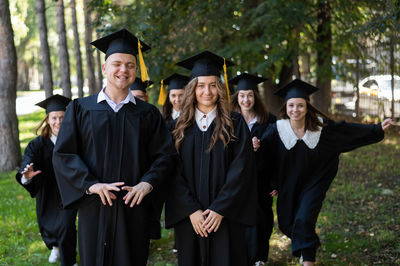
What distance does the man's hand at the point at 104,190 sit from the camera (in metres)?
3.06

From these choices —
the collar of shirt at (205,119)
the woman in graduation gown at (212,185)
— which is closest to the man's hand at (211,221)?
the woman in graduation gown at (212,185)

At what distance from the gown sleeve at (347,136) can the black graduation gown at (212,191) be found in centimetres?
174

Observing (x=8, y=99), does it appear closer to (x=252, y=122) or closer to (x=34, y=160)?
(x=34, y=160)

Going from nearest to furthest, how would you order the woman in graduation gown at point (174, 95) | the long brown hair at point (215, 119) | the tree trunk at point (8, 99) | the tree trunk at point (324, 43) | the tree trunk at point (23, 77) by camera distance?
1. the long brown hair at point (215, 119)
2. the woman in graduation gown at point (174, 95)
3. the tree trunk at point (324, 43)
4. the tree trunk at point (8, 99)
5. the tree trunk at point (23, 77)

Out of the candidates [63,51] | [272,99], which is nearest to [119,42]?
[272,99]

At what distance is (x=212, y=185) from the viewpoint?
3580 millimetres

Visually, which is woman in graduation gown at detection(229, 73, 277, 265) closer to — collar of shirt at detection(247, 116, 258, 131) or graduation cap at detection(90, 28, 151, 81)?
collar of shirt at detection(247, 116, 258, 131)

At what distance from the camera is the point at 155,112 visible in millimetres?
3504

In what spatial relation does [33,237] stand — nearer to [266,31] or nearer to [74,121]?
[74,121]

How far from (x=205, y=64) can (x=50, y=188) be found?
8.76 ft

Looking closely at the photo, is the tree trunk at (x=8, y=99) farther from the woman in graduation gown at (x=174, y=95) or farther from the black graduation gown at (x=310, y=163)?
the black graduation gown at (x=310, y=163)

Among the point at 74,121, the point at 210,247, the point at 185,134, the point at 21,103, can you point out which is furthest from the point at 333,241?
the point at 21,103

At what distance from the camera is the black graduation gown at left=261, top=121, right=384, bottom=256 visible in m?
4.95

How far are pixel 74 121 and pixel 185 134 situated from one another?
93 cm
